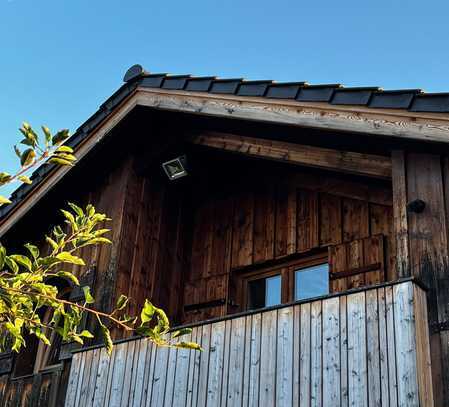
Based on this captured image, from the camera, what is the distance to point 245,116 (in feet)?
24.7

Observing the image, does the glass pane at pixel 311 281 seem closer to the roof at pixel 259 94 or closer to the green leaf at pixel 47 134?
the roof at pixel 259 94

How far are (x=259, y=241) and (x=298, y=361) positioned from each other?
10.9ft

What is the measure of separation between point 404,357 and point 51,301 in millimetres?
2915

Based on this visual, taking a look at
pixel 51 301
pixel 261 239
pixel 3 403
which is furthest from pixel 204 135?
pixel 51 301

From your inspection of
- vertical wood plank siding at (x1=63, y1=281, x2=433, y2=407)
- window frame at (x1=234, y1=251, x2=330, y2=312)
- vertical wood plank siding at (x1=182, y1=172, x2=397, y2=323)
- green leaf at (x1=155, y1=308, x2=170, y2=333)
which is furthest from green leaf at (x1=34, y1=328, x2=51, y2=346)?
window frame at (x1=234, y1=251, x2=330, y2=312)

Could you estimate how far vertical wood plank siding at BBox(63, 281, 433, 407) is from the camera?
5328mm

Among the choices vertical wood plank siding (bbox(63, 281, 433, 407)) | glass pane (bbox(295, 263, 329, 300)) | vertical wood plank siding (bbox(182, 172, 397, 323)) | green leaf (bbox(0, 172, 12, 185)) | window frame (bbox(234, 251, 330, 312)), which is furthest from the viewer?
window frame (bbox(234, 251, 330, 312))

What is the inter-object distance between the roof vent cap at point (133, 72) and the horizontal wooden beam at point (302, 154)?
1104 mm

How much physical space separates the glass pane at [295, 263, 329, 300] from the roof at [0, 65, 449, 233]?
2.40m

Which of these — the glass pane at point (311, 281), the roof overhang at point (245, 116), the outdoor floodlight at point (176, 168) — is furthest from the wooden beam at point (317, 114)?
the glass pane at point (311, 281)

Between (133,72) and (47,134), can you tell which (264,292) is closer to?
(133,72)

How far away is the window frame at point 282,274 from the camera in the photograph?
8.58m

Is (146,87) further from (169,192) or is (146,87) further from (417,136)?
(417,136)

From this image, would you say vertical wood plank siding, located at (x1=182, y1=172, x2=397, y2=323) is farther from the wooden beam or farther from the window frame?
the wooden beam
